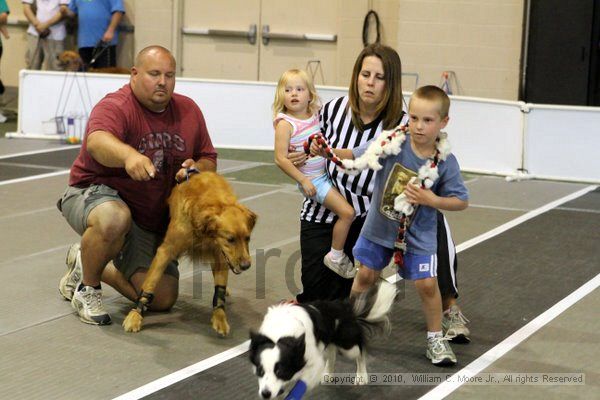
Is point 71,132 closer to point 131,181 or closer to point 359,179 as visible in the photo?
point 131,181

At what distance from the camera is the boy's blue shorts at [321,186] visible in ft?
17.3

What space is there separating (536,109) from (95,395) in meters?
6.70

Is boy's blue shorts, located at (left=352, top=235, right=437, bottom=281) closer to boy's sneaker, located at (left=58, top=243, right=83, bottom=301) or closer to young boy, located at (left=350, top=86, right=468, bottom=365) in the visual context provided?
young boy, located at (left=350, top=86, right=468, bottom=365)

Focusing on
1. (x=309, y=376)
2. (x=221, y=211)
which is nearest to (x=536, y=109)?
(x=221, y=211)

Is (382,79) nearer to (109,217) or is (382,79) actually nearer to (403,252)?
(403,252)

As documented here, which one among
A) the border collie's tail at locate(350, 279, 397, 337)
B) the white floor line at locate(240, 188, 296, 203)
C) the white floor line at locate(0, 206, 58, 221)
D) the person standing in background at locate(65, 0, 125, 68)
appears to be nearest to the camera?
the border collie's tail at locate(350, 279, 397, 337)

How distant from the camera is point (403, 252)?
4645 millimetres

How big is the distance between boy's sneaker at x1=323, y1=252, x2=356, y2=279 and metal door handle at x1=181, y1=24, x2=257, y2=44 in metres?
10.3

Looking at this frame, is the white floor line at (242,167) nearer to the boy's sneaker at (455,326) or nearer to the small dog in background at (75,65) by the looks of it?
the small dog in background at (75,65)

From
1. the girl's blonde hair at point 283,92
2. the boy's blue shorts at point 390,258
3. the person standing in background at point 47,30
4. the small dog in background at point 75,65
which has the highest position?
the person standing in background at point 47,30

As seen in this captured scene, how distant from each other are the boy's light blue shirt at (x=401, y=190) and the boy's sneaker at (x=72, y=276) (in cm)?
181

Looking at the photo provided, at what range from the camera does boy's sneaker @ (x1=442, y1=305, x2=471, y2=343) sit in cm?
504

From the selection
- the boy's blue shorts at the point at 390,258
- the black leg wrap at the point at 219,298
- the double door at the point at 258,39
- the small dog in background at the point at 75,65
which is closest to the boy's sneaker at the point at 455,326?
the boy's blue shorts at the point at 390,258

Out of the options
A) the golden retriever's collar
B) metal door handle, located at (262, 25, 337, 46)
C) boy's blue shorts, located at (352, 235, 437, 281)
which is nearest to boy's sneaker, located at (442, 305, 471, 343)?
boy's blue shorts, located at (352, 235, 437, 281)
